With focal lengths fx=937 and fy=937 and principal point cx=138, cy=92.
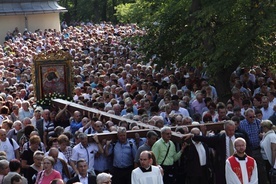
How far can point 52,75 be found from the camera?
25812mm

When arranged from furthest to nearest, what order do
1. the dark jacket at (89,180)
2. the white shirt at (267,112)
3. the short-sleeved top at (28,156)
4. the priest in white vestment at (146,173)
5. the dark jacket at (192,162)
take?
the white shirt at (267,112), the dark jacket at (192,162), the short-sleeved top at (28,156), the dark jacket at (89,180), the priest in white vestment at (146,173)

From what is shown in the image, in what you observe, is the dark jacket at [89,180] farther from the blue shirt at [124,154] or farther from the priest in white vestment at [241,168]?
the blue shirt at [124,154]

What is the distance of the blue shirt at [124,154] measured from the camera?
55.8 feet

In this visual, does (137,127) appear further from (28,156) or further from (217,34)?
(217,34)

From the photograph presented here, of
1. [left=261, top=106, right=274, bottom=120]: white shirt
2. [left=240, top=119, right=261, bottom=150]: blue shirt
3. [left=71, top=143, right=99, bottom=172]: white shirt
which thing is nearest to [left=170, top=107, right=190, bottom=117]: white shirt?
[left=261, top=106, right=274, bottom=120]: white shirt

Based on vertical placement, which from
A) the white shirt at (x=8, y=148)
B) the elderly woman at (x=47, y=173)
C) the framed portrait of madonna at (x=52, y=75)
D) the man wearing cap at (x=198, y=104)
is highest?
the framed portrait of madonna at (x=52, y=75)

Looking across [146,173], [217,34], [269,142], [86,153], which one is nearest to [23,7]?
[217,34]

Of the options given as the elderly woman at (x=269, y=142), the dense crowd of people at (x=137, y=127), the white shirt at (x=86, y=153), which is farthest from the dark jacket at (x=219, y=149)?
the white shirt at (x=86, y=153)

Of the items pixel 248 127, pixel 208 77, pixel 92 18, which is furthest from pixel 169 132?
pixel 92 18

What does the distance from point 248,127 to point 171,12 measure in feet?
27.8

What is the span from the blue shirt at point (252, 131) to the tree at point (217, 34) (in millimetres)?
4562

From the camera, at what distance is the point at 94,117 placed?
747 inches

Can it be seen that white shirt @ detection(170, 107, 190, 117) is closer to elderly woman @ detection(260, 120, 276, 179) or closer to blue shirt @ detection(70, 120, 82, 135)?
blue shirt @ detection(70, 120, 82, 135)

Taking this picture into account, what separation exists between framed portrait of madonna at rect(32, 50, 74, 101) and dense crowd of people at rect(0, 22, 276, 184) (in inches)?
12.2
